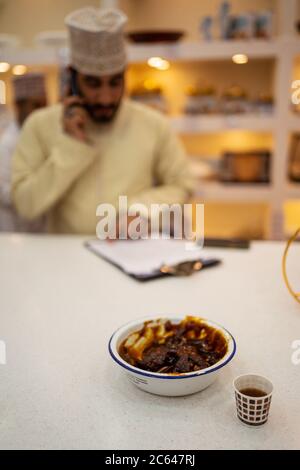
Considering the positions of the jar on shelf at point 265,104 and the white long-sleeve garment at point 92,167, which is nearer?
the white long-sleeve garment at point 92,167

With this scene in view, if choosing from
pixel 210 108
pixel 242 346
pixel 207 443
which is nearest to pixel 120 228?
pixel 242 346

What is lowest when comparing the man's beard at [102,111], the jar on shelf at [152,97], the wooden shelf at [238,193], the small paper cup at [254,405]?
the wooden shelf at [238,193]

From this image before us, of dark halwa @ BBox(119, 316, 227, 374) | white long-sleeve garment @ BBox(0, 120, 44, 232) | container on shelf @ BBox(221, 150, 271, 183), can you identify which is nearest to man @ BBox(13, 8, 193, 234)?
white long-sleeve garment @ BBox(0, 120, 44, 232)

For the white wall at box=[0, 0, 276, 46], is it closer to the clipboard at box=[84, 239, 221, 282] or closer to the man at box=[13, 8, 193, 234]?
the man at box=[13, 8, 193, 234]

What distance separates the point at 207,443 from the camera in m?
0.60

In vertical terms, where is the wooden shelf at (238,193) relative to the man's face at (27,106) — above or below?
below

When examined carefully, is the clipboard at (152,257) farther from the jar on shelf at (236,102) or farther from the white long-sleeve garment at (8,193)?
the jar on shelf at (236,102)

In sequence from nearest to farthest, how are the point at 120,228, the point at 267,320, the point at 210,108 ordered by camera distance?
the point at 267,320 < the point at 120,228 < the point at 210,108

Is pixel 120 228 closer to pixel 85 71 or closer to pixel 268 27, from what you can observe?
pixel 85 71

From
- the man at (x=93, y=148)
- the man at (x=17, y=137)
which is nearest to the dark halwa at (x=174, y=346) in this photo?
the man at (x=93, y=148)

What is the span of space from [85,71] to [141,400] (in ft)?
4.20

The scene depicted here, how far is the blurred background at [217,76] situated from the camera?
101 inches

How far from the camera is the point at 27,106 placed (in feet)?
6.96

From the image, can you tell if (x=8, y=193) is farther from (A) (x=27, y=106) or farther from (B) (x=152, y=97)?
(B) (x=152, y=97)
